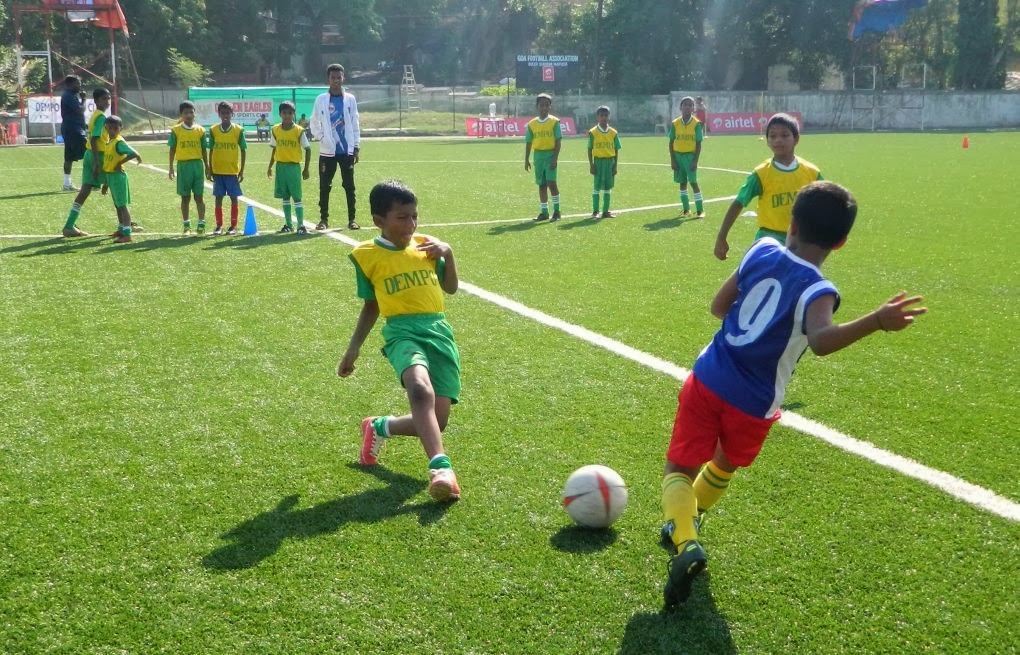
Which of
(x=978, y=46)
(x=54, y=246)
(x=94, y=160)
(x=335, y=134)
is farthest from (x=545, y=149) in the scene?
(x=978, y=46)

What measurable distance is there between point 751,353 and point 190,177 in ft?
39.9

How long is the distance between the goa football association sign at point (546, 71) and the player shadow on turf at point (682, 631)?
4973cm

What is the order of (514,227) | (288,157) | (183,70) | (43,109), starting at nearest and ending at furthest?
(288,157)
(514,227)
(43,109)
(183,70)

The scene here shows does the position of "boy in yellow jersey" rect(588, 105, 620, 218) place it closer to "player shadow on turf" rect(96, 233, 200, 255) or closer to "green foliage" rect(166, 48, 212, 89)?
"player shadow on turf" rect(96, 233, 200, 255)

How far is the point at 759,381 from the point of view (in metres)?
3.75

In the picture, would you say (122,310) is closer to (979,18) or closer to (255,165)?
(255,165)

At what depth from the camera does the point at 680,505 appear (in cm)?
379

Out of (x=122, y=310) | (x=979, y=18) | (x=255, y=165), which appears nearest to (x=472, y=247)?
(x=122, y=310)

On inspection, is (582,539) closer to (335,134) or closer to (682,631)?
(682,631)

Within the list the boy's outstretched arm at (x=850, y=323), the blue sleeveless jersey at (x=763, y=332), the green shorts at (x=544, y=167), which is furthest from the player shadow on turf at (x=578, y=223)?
the boy's outstretched arm at (x=850, y=323)

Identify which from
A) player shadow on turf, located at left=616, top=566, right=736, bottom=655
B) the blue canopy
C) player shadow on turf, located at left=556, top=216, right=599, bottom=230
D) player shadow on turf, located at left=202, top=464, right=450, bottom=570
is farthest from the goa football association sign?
player shadow on turf, located at left=616, top=566, right=736, bottom=655

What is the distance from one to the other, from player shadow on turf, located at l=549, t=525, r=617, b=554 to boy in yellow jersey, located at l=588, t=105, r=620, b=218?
12.2m

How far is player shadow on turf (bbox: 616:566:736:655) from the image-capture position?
3.35 m

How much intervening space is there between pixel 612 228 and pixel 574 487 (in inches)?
422
